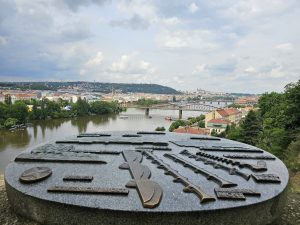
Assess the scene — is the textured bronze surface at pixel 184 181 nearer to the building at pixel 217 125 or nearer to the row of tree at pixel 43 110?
the building at pixel 217 125

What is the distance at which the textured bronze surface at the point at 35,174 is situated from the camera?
15.6 feet

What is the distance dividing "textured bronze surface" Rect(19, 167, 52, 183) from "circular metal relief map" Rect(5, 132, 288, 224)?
0.02m

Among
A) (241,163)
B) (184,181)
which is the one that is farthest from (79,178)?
(241,163)

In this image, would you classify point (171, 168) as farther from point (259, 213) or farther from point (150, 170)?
point (259, 213)

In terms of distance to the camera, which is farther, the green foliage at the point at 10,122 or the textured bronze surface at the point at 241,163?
the green foliage at the point at 10,122

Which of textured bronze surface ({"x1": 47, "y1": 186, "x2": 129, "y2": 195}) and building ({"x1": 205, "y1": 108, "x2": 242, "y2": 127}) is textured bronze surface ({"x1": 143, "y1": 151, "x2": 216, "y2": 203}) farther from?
building ({"x1": 205, "y1": 108, "x2": 242, "y2": 127})

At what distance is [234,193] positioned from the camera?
4387 mm

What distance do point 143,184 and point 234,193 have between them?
128 cm

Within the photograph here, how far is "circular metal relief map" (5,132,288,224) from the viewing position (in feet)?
13.2

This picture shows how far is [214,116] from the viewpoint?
48.3 m

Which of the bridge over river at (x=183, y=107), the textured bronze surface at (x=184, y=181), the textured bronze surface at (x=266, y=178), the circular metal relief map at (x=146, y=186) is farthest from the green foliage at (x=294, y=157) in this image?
the bridge over river at (x=183, y=107)

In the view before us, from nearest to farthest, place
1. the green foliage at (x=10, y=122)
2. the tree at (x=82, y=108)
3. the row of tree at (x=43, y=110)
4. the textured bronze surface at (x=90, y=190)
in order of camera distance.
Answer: the textured bronze surface at (x=90, y=190) < the green foliage at (x=10, y=122) < the row of tree at (x=43, y=110) < the tree at (x=82, y=108)

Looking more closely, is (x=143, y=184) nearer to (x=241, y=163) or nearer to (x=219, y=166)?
(x=219, y=166)

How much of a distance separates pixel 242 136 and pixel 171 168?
17.2 meters
